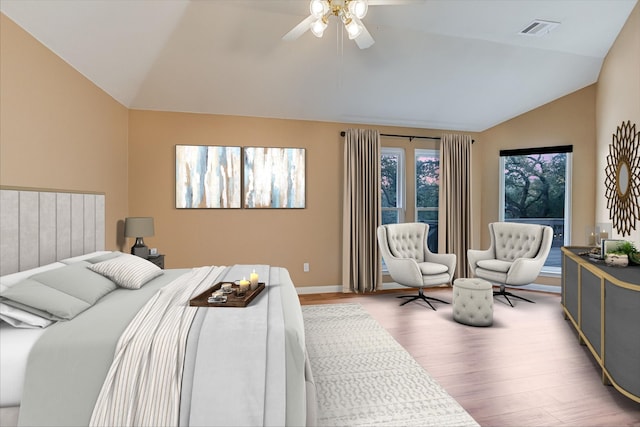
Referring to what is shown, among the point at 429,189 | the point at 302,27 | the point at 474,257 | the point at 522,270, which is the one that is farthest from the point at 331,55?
the point at 522,270

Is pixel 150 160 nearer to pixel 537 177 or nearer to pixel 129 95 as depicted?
pixel 129 95

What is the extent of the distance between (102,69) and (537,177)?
5.94 m

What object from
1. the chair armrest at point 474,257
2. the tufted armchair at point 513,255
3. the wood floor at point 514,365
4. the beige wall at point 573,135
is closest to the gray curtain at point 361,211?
the wood floor at point 514,365

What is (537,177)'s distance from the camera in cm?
537

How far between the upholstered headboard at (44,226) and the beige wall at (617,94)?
17.4ft

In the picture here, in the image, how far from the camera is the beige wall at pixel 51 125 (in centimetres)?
240

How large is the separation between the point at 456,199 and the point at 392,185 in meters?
1.03

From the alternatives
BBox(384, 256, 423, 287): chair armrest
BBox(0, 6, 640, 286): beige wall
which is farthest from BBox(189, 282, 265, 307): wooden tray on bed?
BBox(384, 256, 423, 287): chair armrest

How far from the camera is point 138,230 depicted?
3.96 metres

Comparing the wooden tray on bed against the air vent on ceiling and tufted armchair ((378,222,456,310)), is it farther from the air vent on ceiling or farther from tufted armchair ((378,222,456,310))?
the air vent on ceiling

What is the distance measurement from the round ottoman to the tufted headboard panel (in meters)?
1.37

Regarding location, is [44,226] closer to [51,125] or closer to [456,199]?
[51,125]

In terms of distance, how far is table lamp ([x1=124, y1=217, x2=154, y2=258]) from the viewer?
3.94m

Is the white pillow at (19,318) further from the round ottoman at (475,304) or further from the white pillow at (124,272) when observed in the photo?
the round ottoman at (475,304)
